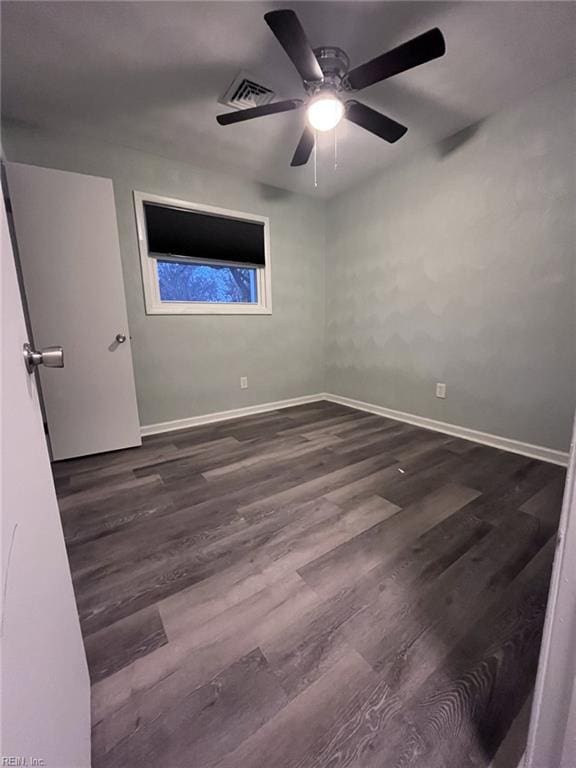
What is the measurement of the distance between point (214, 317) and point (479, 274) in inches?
94.0

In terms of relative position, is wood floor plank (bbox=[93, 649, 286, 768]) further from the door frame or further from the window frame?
the window frame

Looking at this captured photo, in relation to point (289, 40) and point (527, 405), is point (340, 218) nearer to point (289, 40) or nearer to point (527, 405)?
point (289, 40)

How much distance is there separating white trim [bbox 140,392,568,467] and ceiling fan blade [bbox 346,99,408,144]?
226 centimetres

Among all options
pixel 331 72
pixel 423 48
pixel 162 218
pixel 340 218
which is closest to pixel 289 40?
pixel 331 72

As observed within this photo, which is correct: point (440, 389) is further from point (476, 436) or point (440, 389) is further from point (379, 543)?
point (379, 543)

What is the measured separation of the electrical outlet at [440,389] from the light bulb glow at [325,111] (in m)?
2.14

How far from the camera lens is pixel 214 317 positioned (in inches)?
119

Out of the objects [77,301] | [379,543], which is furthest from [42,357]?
[77,301]

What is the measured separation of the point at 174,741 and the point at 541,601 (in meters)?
1.26

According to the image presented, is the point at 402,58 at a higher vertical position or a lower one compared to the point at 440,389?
higher

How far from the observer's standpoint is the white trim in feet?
7.04

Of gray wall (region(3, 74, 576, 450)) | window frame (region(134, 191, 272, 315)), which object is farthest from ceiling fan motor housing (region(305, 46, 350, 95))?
window frame (region(134, 191, 272, 315))

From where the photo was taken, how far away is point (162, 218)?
267cm

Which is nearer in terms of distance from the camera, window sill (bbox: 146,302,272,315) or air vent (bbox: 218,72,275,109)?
air vent (bbox: 218,72,275,109)
